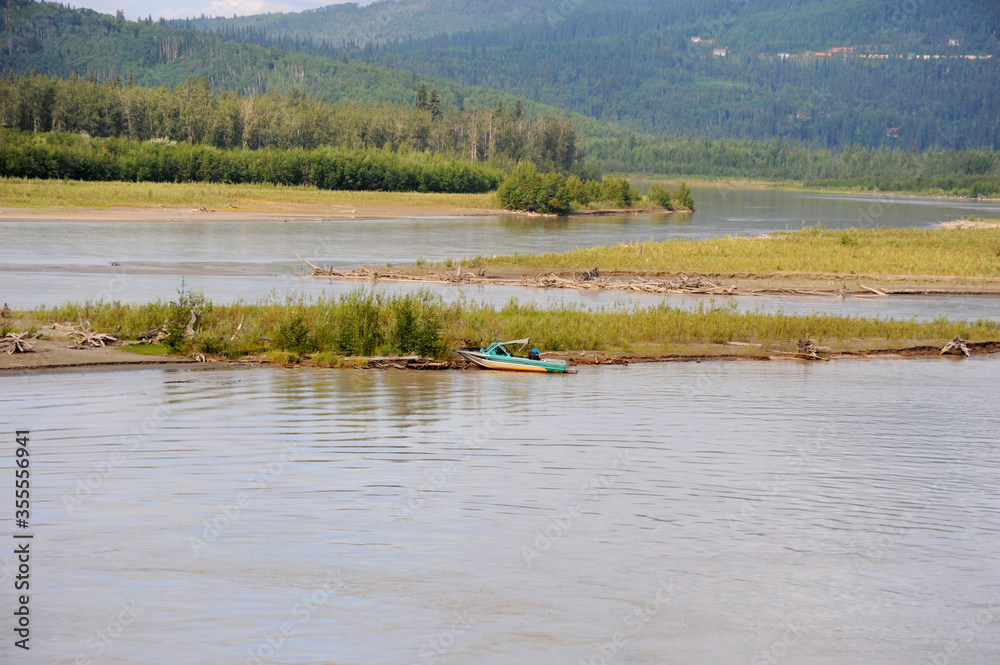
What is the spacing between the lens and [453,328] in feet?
101

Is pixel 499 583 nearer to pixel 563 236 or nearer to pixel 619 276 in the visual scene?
pixel 619 276

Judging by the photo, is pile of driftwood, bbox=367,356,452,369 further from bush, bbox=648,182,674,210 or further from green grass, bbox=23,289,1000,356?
bush, bbox=648,182,674,210

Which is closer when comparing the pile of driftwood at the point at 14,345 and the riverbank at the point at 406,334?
the pile of driftwood at the point at 14,345

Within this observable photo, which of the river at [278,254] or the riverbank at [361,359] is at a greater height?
the river at [278,254]

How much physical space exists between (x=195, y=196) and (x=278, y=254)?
163ft

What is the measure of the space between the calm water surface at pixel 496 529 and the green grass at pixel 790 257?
35495mm

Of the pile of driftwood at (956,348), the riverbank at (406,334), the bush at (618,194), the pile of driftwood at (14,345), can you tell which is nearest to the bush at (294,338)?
the riverbank at (406,334)

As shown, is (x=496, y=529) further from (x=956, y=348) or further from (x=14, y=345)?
(x=956, y=348)

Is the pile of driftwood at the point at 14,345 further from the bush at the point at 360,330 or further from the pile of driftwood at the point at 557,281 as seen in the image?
the pile of driftwood at the point at 557,281

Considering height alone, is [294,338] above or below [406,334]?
below

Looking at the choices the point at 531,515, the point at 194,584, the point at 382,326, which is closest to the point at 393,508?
the point at 531,515

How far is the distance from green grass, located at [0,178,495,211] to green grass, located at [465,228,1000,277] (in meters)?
53.9

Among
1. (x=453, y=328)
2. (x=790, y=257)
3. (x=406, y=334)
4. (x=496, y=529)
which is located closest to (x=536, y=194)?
→ (x=790, y=257)

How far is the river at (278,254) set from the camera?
144 feet
